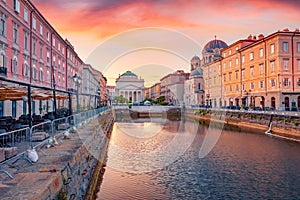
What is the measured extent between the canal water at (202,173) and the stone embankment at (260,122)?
6.48 meters

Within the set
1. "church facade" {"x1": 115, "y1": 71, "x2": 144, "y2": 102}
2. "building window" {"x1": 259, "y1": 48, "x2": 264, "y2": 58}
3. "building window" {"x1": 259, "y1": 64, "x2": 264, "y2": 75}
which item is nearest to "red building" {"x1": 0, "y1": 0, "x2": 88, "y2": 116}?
"building window" {"x1": 259, "y1": 64, "x2": 264, "y2": 75}

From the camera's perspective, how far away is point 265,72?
47219 millimetres

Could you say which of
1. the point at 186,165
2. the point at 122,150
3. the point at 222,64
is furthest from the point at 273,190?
the point at 222,64

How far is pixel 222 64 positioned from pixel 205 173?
5486cm

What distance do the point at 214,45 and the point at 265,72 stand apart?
4213cm

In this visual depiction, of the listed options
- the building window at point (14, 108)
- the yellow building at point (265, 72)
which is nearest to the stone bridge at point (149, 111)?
the yellow building at point (265, 72)

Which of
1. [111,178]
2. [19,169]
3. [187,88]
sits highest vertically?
[187,88]

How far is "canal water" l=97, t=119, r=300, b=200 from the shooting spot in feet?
40.0

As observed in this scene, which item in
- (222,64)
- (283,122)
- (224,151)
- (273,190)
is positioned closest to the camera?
(273,190)

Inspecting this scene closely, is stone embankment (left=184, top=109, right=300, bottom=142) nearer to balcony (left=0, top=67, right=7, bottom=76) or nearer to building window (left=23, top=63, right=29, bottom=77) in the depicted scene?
balcony (left=0, top=67, right=7, bottom=76)

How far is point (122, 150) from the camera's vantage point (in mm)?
22891

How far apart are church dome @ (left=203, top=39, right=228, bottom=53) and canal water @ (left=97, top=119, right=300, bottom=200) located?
66.5 meters

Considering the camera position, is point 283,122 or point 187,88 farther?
point 187,88

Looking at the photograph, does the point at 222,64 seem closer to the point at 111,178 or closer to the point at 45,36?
the point at 45,36
